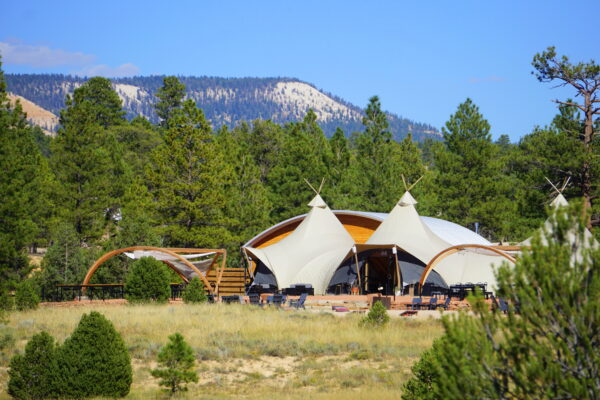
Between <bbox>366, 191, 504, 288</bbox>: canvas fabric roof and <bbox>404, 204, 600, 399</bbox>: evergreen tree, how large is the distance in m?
25.5

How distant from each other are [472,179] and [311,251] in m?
15.5

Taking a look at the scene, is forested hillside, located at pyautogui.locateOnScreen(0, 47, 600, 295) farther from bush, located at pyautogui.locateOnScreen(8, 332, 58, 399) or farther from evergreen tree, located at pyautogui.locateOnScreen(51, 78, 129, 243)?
bush, located at pyautogui.locateOnScreen(8, 332, 58, 399)

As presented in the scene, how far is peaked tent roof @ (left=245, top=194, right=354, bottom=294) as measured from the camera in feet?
108

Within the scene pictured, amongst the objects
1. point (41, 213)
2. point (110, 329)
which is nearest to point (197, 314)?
point (110, 329)

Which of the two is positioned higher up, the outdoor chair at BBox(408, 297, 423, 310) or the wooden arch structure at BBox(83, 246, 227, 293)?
the wooden arch structure at BBox(83, 246, 227, 293)

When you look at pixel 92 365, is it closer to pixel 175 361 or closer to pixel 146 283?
pixel 175 361

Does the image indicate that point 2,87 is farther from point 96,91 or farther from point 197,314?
point 96,91

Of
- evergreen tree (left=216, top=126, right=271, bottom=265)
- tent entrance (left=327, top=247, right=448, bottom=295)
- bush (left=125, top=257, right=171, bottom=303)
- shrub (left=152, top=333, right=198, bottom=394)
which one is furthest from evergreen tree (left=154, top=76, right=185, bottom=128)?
shrub (left=152, top=333, right=198, bottom=394)

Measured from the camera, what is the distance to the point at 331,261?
3322 centimetres

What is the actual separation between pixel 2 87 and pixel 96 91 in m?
47.6

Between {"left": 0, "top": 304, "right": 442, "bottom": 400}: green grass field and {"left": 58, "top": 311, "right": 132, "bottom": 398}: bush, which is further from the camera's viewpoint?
{"left": 0, "top": 304, "right": 442, "bottom": 400}: green grass field

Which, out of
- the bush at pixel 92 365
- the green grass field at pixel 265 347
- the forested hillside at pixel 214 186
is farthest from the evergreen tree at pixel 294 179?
the bush at pixel 92 365

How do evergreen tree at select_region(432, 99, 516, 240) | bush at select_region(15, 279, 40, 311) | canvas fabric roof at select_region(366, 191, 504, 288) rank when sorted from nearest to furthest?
bush at select_region(15, 279, 40, 311) → canvas fabric roof at select_region(366, 191, 504, 288) → evergreen tree at select_region(432, 99, 516, 240)

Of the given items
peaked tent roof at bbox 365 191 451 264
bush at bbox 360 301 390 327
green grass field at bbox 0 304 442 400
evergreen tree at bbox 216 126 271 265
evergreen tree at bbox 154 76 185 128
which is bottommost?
green grass field at bbox 0 304 442 400
